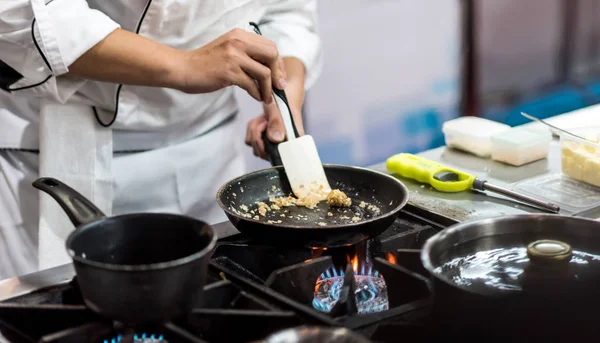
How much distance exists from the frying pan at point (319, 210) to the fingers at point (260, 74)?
126mm

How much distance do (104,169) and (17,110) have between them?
0.70ft

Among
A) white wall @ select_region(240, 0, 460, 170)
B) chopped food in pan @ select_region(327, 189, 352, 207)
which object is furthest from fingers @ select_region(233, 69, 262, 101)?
white wall @ select_region(240, 0, 460, 170)

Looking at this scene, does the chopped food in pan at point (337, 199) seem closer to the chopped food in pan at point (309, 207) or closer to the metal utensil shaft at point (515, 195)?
the chopped food in pan at point (309, 207)

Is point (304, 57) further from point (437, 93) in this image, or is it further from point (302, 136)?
point (437, 93)

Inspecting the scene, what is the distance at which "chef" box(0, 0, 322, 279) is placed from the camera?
50.8 inches

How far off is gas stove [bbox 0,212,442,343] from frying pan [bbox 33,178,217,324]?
4cm

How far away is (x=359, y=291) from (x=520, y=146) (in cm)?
56

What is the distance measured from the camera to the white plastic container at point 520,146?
56.7 inches

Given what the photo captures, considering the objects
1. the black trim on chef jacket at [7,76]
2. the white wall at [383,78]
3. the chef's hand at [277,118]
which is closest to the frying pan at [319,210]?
the chef's hand at [277,118]

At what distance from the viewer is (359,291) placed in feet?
3.37

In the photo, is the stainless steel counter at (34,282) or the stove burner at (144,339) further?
the stainless steel counter at (34,282)

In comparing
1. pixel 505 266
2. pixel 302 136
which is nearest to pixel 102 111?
pixel 302 136

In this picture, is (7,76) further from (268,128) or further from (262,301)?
(262,301)

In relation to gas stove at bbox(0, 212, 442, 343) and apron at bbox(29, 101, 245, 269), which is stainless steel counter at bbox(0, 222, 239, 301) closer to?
gas stove at bbox(0, 212, 442, 343)
